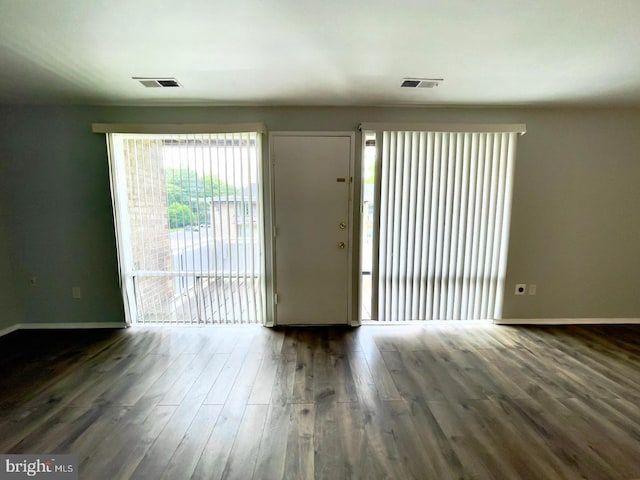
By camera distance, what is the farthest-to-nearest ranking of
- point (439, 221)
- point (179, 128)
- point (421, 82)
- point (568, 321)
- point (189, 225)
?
1. point (568, 321)
2. point (439, 221)
3. point (189, 225)
4. point (179, 128)
5. point (421, 82)

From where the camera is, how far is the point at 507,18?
1.43 meters

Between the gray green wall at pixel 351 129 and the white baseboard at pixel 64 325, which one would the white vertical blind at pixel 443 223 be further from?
the white baseboard at pixel 64 325

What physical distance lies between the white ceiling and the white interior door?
1.72 feet

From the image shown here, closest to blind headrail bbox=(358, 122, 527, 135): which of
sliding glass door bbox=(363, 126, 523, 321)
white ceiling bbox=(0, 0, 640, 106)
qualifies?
sliding glass door bbox=(363, 126, 523, 321)

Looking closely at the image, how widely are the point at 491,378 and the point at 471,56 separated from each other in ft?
8.09

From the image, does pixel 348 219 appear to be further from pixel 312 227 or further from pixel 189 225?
pixel 189 225

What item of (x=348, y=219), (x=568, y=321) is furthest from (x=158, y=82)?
(x=568, y=321)

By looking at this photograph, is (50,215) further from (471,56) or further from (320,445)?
(471,56)

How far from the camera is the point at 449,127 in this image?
8.84 feet

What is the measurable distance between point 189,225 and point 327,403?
218cm

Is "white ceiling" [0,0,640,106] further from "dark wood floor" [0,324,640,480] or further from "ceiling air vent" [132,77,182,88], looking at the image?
"dark wood floor" [0,324,640,480]

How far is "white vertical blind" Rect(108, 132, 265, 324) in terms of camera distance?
2684 mm

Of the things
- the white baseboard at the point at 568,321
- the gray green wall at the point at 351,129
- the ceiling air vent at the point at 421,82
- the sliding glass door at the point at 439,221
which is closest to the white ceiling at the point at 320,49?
the ceiling air vent at the point at 421,82

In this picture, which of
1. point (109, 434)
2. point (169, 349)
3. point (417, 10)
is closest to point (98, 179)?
point (169, 349)
